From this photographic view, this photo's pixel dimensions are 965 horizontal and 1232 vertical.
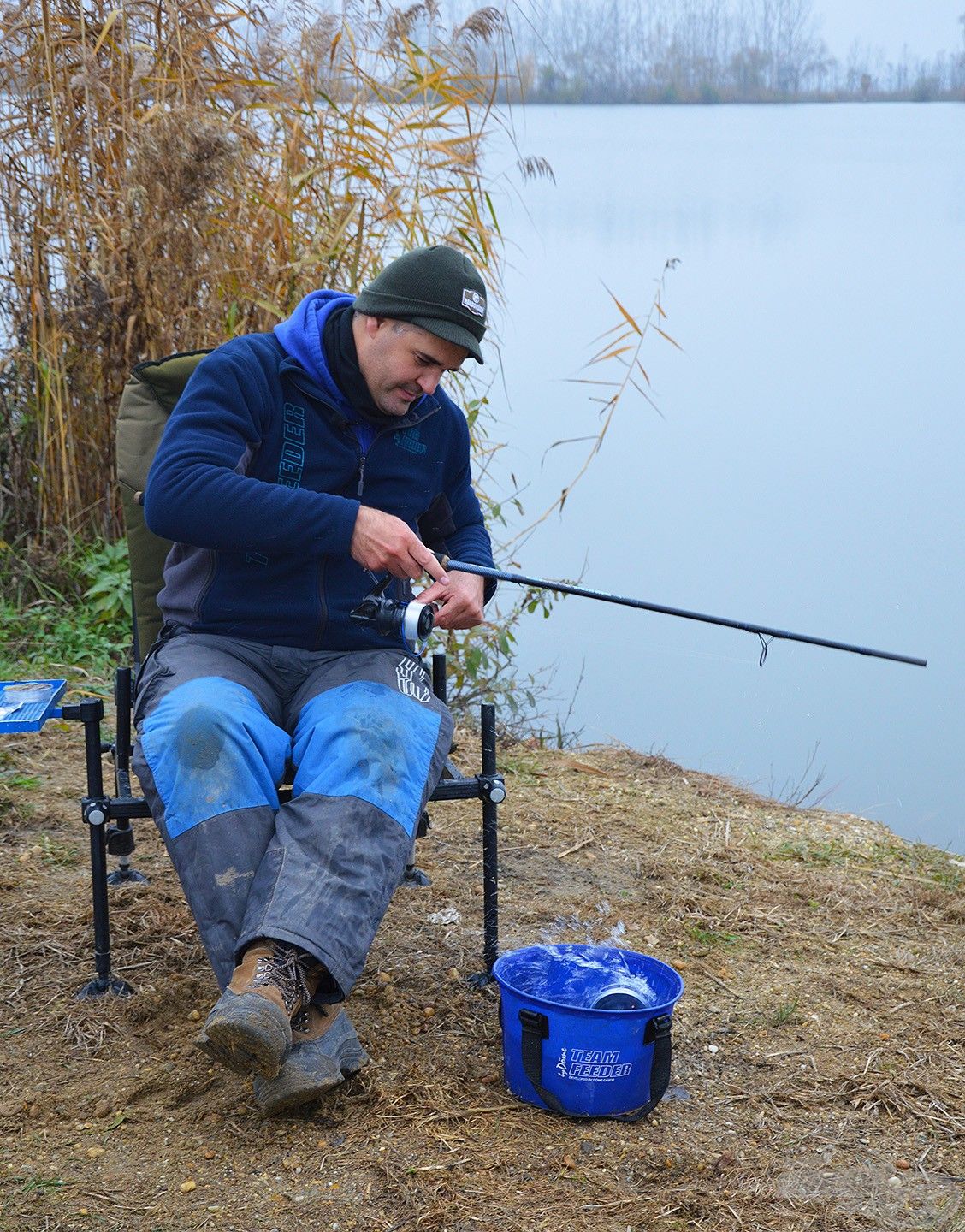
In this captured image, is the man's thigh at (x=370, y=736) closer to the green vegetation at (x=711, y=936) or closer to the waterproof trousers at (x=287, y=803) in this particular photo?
the waterproof trousers at (x=287, y=803)

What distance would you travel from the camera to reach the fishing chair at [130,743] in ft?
7.79

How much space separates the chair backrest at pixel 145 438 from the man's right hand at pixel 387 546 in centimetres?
62

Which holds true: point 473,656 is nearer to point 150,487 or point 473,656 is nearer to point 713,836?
point 713,836

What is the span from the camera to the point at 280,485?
92.0 inches

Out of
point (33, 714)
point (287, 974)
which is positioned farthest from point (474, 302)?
point (287, 974)

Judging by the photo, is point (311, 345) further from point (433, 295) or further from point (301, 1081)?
point (301, 1081)

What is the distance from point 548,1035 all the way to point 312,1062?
369 mm

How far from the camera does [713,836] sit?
3.50m

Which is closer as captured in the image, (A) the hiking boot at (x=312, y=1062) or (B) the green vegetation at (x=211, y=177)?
(A) the hiking boot at (x=312, y=1062)

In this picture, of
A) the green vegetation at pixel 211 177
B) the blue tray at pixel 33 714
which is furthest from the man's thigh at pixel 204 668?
the green vegetation at pixel 211 177

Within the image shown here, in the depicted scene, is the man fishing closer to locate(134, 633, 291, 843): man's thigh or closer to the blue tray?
locate(134, 633, 291, 843): man's thigh

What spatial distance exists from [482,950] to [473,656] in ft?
5.73

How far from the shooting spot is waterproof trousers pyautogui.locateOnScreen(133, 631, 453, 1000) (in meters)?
2.02

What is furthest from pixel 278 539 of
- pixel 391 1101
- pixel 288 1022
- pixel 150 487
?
pixel 391 1101
